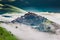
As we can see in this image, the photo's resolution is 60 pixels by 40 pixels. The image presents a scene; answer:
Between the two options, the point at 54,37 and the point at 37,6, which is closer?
the point at 54,37

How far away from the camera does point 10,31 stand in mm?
4059

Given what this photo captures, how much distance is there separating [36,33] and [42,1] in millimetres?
716

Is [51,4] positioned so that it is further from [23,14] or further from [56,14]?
[23,14]

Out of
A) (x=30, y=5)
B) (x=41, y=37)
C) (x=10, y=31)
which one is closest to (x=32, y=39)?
(x=41, y=37)

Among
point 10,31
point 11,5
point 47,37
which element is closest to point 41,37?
point 47,37

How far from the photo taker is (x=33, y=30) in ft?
13.5

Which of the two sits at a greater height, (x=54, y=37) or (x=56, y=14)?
(x=56, y=14)

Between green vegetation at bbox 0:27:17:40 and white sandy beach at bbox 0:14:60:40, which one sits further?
white sandy beach at bbox 0:14:60:40

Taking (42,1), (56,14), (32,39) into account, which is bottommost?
(32,39)

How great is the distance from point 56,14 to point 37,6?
42 cm

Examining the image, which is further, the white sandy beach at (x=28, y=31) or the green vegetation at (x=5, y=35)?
the white sandy beach at (x=28, y=31)

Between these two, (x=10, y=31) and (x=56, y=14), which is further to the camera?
(x=56, y=14)

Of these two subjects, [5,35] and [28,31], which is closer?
[5,35]

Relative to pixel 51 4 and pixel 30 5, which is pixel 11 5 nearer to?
pixel 30 5
